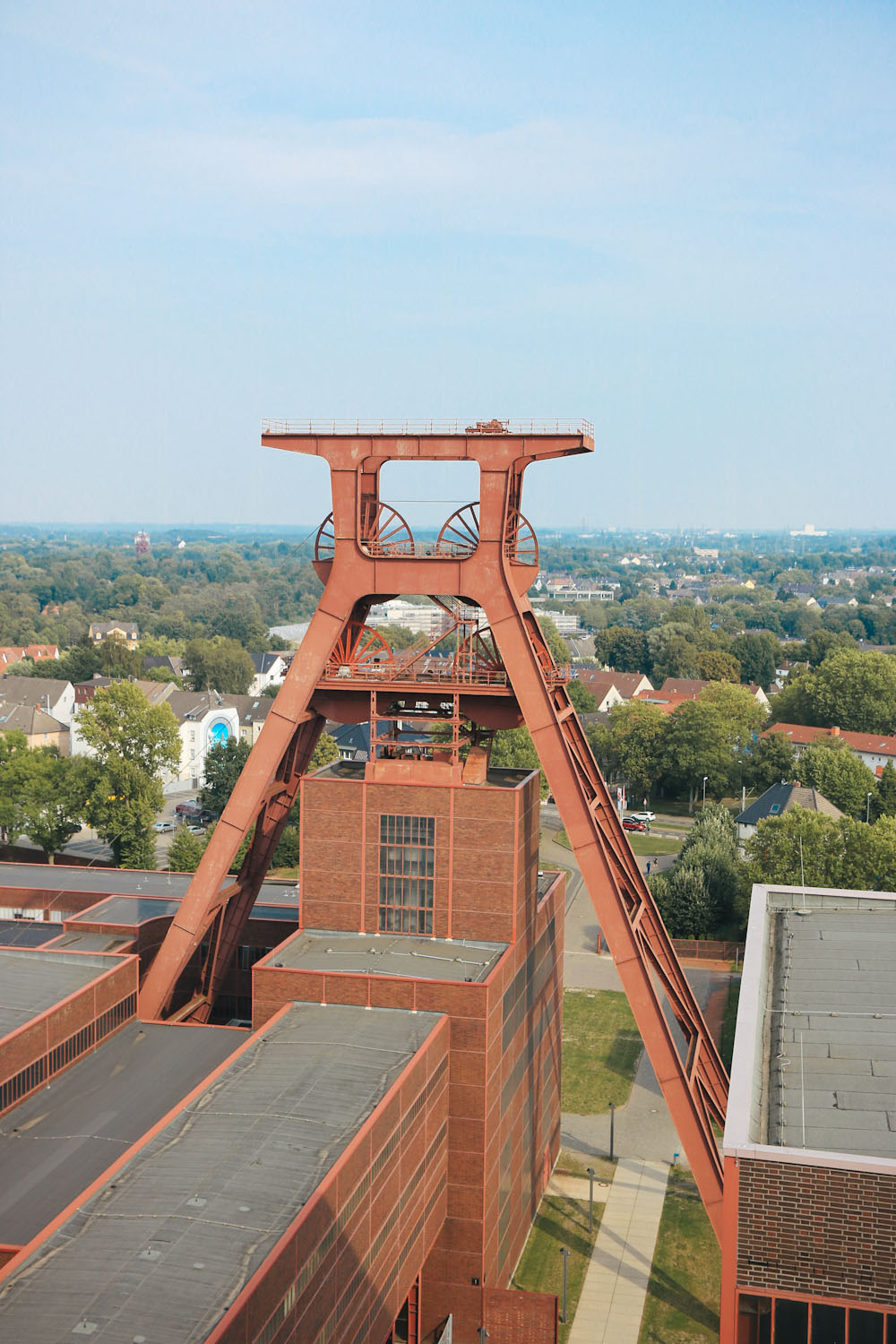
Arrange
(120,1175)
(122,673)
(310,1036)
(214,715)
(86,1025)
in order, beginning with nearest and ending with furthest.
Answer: (120,1175), (310,1036), (86,1025), (214,715), (122,673)

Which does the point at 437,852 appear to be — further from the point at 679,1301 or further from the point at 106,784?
the point at 106,784

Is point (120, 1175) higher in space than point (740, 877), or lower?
higher

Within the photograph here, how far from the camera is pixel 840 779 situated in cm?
8188

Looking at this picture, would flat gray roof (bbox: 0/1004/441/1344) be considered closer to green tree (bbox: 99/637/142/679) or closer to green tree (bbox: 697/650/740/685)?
green tree (bbox: 99/637/142/679)

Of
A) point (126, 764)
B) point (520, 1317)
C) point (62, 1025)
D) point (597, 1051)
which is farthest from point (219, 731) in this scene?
point (520, 1317)

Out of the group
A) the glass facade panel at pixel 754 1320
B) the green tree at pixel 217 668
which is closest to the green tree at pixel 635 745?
the green tree at pixel 217 668

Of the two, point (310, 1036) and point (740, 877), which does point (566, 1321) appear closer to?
point (310, 1036)

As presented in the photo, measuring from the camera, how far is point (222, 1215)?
68.0 feet

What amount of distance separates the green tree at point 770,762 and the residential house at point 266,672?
70.9 m

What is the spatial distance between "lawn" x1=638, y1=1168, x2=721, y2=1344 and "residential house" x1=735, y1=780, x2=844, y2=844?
1565 inches

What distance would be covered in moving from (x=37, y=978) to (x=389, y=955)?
9131 mm

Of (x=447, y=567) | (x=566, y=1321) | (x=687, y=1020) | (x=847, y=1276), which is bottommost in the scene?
(x=566, y=1321)

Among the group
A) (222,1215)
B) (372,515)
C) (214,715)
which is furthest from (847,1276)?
(214,715)

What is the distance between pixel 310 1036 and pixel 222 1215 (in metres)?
7.91
